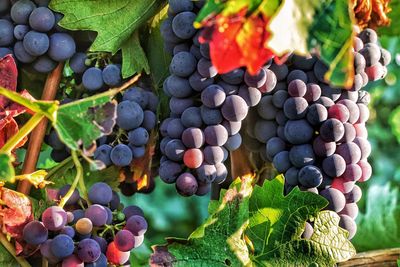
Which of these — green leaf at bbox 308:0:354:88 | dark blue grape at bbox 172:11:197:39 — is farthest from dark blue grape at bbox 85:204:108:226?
green leaf at bbox 308:0:354:88

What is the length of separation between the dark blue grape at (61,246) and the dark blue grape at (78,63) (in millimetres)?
216

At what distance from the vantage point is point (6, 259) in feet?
2.70

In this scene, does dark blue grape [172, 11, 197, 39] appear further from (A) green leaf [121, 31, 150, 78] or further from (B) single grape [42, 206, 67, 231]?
(B) single grape [42, 206, 67, 231]

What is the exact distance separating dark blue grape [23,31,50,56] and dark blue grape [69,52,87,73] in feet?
0.16

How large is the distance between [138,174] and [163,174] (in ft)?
0.19

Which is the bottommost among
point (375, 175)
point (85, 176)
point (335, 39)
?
point (375, 175)

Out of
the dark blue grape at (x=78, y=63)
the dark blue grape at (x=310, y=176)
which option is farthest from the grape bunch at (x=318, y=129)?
the dark blue grape at (x=78, y=63)

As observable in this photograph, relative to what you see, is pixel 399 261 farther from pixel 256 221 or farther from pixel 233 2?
pixel 233 2

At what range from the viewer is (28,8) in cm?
88

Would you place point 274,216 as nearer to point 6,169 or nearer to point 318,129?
point 318,129

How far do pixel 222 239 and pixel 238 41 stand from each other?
0.31m

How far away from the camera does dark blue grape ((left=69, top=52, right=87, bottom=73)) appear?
0.91m

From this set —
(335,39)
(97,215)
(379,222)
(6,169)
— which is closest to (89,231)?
(97,215)

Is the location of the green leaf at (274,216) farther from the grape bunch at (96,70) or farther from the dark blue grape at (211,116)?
the grape bunch at (96,70)
